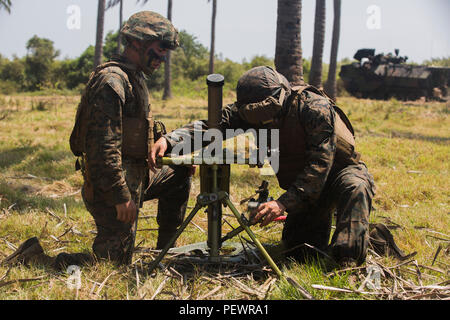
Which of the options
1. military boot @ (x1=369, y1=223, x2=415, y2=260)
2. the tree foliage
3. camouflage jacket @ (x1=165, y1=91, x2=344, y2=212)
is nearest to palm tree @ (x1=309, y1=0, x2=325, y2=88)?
military boot @ (x1=369, y1=223, x2=415, y2=260)

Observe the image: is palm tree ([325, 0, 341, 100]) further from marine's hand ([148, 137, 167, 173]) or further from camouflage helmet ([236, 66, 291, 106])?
marine's hand ([148, 137, 167, 173])

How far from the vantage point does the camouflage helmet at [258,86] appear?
3.63 m

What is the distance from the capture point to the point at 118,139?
350 centimetres

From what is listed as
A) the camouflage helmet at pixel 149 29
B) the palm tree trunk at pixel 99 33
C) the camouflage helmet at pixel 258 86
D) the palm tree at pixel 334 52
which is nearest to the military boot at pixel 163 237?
the camouflage helmet at pixel 258 86

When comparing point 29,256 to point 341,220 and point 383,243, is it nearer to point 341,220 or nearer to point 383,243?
point 341,220

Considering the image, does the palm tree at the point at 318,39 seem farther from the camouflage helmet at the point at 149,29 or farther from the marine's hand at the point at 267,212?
the marine's hand at the point at 267,212

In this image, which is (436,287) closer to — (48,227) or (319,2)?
(48,227)

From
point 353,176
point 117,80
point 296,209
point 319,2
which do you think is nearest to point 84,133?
point 117,80

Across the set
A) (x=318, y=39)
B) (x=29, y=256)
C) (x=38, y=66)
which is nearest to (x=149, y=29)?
(x=29, y=256)

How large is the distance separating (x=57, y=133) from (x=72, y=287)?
338 inches

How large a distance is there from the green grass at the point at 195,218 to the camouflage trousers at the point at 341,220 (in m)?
0.19

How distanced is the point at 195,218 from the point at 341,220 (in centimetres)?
222

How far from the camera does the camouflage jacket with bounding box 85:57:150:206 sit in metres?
3.43

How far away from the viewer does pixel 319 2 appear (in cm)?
1284
